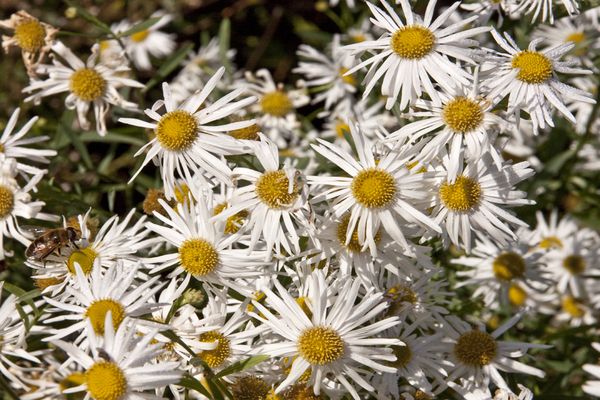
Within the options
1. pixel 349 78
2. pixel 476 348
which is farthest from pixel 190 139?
pixel 349 78

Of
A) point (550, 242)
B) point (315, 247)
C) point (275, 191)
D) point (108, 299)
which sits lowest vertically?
point (108, 299)

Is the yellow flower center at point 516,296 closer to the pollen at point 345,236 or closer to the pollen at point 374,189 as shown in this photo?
the pollen at point 345,236

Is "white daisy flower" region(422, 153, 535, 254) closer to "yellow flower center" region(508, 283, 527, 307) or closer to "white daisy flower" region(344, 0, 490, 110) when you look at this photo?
"white daisy flower" region(344, 0, 490, 110)

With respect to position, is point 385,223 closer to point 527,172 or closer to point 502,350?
point 527,172

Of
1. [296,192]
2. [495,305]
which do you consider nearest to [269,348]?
[296,192]

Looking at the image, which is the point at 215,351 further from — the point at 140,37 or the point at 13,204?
the point at 140,37

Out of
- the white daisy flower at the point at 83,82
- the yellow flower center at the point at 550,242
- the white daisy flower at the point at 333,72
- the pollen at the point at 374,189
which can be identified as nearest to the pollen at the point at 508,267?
the yellow flower center at the point at 550,242

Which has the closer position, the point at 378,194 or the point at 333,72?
the point at 378,194

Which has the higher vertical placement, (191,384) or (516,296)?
(516,296)
